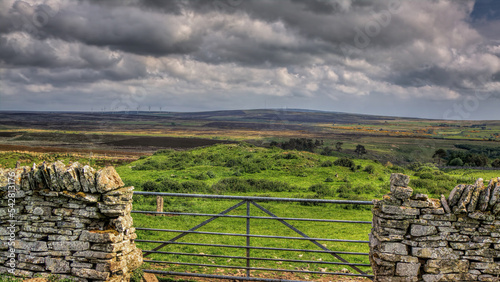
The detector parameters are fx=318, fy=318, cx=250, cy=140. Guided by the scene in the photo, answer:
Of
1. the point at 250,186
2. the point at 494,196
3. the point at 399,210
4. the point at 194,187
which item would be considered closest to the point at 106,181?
the point at 399,210

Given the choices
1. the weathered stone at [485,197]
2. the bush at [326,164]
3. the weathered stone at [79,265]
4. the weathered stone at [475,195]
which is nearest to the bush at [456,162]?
the bush at [326,164]

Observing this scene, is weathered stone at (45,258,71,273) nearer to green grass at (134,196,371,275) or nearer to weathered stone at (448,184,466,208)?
green grass at (134,196,371,275)

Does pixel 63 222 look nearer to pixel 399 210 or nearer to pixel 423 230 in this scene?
pixel 399 210

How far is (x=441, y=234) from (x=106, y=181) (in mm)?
6987

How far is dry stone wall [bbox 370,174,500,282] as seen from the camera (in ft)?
20.7

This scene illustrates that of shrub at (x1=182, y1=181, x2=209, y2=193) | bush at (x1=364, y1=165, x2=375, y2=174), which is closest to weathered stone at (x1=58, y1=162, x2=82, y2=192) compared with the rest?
shrub at (x1=182, y1=181, x2=209, y2=193)

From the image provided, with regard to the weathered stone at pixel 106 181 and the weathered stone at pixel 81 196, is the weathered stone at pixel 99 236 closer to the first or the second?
the weathered stone at pixel 81 196

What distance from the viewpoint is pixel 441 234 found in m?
6.38

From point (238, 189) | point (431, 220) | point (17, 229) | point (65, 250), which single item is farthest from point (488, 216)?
point (238, 189)

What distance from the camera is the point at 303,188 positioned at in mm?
26500

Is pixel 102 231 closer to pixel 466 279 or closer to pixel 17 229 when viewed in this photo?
pixel 17 229

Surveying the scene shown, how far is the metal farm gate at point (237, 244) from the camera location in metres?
7.31

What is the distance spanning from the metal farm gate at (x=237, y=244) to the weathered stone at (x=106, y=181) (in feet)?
2.53

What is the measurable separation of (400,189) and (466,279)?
2.31m
